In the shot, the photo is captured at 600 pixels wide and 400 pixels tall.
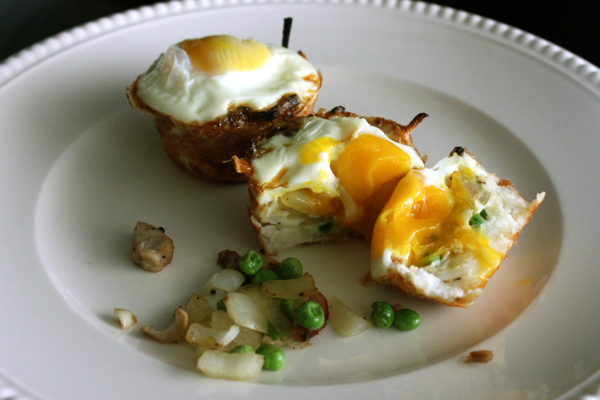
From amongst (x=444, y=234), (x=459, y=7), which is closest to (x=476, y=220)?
(x=444, y=234)

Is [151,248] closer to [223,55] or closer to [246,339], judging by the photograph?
[246,339]

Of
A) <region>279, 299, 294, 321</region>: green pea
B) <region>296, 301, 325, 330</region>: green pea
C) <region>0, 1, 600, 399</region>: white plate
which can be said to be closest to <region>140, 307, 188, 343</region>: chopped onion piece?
<region>0, 1, 600, 399</region>: white plate

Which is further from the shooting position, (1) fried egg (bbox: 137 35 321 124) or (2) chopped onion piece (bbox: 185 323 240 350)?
(1) fried egg (bbox: 137 35 321 124)

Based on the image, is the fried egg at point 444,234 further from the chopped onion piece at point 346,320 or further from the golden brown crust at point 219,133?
the golden brown crust at point 219,133

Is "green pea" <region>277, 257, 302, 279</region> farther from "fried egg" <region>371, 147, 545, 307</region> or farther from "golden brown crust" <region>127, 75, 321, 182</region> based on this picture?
"golden brown crust" <region>127, 75, 321, 182</region>

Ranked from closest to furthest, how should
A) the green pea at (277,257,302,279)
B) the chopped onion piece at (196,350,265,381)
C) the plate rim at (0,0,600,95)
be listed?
the chopped onion piece at (196,350,265,381) < the green pea at (277,257,302,279) < the plate rim at (0,0,600,95)

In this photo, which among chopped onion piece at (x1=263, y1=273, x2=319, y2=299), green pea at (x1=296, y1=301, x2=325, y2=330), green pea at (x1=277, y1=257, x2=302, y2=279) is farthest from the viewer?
green pea at (x1=277, y1=257, x2=302, y2=279)
